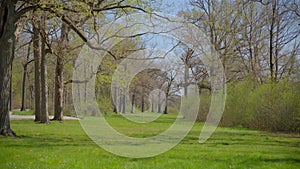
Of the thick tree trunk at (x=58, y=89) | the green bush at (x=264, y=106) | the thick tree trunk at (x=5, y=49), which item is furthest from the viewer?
the thick tree trunk at (x=58, y=89)

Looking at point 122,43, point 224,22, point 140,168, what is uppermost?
point 224,22

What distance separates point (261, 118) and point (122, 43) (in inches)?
340

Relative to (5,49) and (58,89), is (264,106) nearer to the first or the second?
(58,89)

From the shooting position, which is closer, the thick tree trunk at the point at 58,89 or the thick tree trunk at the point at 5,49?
the thick tree trunk at the point at 5,49

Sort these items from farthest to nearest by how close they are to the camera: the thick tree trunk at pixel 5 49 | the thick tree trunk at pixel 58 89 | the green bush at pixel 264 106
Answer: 1. the thick tree trunk at pixel 58 89
2. the green bush at pixel 264 106
3. the thick tree trunk at pixel 5 49

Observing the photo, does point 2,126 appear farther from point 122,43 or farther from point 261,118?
point 261,118

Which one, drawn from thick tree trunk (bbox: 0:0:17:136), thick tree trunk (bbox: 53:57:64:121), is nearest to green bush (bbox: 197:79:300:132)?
thick tree trunk (bbox: 53:57:64:121)

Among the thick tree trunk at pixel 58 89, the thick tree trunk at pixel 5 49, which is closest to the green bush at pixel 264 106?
the thick tree trunk at pixel 58 89

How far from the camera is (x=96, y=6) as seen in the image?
43.4 feet

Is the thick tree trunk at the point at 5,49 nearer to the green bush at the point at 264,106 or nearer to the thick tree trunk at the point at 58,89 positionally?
the thick tree trunk at the point at 58,89

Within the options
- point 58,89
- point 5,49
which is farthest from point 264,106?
point 5,49

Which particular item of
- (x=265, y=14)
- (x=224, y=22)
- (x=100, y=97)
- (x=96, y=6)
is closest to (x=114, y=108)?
(x=100, y=97)

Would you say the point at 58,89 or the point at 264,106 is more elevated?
the point at 58,89

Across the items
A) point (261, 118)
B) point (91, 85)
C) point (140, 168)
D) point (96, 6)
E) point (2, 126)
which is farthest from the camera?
point (91, 85)
